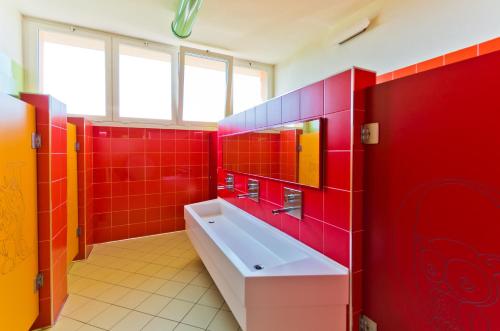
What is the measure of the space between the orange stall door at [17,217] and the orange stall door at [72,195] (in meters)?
0.87

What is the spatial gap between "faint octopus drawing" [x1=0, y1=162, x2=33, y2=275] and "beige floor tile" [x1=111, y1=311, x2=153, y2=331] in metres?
0.74

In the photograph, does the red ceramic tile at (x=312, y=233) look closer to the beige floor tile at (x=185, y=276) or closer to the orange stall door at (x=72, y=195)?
the beige floor tile at (x=185, y=276)

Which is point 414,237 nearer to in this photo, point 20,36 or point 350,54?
point 350,54

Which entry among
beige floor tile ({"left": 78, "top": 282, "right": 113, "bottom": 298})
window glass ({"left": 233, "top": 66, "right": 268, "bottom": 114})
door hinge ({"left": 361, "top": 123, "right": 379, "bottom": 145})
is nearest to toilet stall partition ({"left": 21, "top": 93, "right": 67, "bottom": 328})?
beige floor tile ({"left": 78, "top": 282, "right": 113, "bottom": 298})

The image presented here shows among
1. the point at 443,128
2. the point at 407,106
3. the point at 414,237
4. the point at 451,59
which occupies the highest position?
the point at 451,59

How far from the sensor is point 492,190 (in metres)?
0.78

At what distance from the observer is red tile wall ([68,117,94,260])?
8.13 ft

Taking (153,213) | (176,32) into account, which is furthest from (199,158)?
(176,32)

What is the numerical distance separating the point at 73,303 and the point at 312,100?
7.67 ft

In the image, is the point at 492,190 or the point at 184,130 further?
the point at 184,130

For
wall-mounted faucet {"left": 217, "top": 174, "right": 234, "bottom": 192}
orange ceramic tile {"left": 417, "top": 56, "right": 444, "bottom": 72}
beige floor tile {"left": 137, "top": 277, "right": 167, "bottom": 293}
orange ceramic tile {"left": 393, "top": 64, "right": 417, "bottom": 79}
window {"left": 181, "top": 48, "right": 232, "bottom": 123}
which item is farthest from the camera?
window {"left": 181, "top": 48, "right": 232, "bottom": 123}

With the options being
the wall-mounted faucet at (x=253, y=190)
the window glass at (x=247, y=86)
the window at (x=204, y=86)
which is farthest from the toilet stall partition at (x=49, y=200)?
the window glass at (x=247, y=86)

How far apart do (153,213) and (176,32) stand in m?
2.30

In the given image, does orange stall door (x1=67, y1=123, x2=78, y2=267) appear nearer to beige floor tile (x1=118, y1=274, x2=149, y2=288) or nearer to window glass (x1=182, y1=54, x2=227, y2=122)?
beige floor tile (x1=118, y1=274, x2=149, y2=288)
